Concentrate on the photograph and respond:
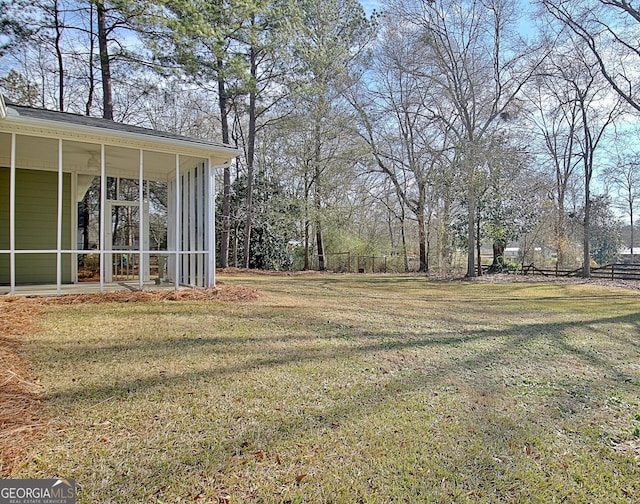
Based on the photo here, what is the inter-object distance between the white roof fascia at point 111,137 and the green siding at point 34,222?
2.55 meters

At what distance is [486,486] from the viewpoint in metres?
2.07

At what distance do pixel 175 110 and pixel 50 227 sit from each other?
10390 millimetres

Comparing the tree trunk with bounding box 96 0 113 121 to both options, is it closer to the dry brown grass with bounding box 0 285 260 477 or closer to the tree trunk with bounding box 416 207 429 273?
the dry brown grass with bounding box 0 285 260 477

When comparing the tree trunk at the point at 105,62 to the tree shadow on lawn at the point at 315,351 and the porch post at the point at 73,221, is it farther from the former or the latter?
the tree shadow on lawn at the point at 315,351

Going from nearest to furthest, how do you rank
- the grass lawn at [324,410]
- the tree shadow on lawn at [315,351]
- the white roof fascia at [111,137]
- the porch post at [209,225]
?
the grass lawn at [324,410] < the tree shadow on lawn at [315,351] < the white roof fascia at [111,137] < the porch post at [209,225]

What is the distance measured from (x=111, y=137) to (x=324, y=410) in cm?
582

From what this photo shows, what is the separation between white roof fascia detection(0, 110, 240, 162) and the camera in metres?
5.71

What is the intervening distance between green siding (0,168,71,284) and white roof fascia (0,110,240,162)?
2554mm

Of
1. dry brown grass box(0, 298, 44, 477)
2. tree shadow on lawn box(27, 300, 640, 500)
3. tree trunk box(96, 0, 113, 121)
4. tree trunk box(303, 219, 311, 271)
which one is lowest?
tree shadow on lawn box(27, 300, 640, 500)

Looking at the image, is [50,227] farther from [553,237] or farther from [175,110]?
[553,237]

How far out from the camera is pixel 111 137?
20.7ft

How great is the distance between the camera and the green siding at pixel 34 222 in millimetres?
7695

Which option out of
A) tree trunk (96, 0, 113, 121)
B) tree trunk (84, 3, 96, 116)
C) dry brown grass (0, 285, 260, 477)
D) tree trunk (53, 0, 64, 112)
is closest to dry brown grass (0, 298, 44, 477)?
dry brown grass (0, 285, 260, 477)

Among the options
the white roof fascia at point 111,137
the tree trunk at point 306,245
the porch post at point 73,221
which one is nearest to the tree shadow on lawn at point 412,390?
the white roof fascia at point 111,137
